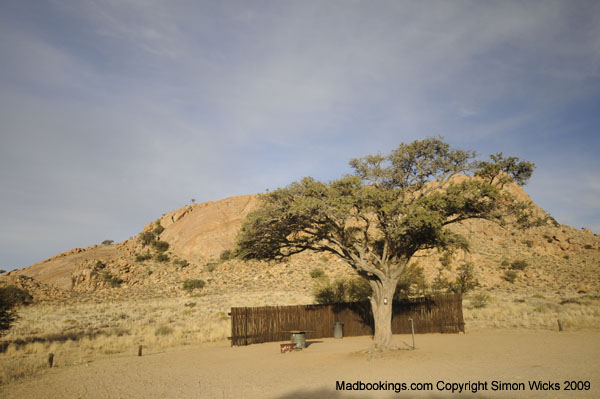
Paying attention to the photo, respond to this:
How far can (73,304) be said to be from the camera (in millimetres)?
44188

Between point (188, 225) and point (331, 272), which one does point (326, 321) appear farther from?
point (188, 225)

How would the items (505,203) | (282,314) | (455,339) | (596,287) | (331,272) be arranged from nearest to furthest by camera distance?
1. (505,203)
2. (455,339)
3. (282,314)
4. (596,287)
5. (331,272)

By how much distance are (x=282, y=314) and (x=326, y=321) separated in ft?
9.55

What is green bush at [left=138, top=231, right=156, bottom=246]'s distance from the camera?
74.9m

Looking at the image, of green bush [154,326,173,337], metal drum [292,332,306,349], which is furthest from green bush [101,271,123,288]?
metal drum [292,332,306,349]

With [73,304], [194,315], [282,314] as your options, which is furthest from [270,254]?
[73,304]

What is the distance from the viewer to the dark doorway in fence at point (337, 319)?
20769 millimetres

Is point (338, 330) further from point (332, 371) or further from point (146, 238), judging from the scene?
point (146, 238)

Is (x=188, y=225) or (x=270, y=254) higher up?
(x=188, y=225)

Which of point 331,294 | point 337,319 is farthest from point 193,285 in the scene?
point 337,319

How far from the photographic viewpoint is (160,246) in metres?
71.2

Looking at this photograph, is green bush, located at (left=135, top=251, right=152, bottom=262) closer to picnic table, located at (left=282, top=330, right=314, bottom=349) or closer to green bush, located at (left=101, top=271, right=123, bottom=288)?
green bush, located at (left=101, top=271, right=123, bottom=288)

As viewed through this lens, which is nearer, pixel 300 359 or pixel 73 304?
pixel 300 359

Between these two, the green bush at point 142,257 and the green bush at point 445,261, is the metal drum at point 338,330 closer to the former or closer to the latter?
the green bush at point 445,261
